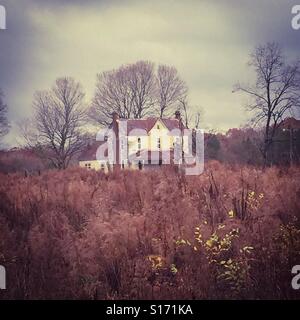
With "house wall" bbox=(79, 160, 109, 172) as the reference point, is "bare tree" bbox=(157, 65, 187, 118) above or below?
above

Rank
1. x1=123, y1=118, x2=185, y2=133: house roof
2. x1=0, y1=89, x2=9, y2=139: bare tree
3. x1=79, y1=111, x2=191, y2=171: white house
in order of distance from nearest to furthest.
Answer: x1=0, y1=89, x2=9, y2=139: bare tree → x1=79, y1=111, x2=191, y2=171: white house → x1=123, y1=118, x2=185, y2=133: house roof

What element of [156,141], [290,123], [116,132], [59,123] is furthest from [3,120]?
[290,123]

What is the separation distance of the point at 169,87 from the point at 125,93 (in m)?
1.35

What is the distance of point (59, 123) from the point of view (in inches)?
295

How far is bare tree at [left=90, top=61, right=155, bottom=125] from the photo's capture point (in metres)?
6.38

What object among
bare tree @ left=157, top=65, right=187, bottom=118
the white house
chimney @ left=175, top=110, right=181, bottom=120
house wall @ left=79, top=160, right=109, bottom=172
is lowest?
house wall @ left=79, top=160, right=109, bottom=172

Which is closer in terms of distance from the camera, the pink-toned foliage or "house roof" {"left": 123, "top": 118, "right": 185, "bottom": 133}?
the pink-toned foliage

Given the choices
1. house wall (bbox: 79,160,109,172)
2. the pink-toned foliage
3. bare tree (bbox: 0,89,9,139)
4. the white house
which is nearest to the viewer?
the pink-toned foliage

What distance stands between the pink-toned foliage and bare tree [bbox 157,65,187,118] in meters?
1.66

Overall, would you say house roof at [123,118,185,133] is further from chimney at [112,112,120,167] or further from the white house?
chimney at [112,112,120,167]

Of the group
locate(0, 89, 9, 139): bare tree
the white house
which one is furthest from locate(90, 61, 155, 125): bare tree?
locate(0, 89, 9, 139): bare tree

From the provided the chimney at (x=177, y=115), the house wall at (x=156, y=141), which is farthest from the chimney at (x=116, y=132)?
the chimney at (x=177, y=115)

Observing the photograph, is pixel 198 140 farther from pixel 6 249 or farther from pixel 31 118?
pixel 6 249

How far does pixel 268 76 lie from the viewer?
19.8 ft
